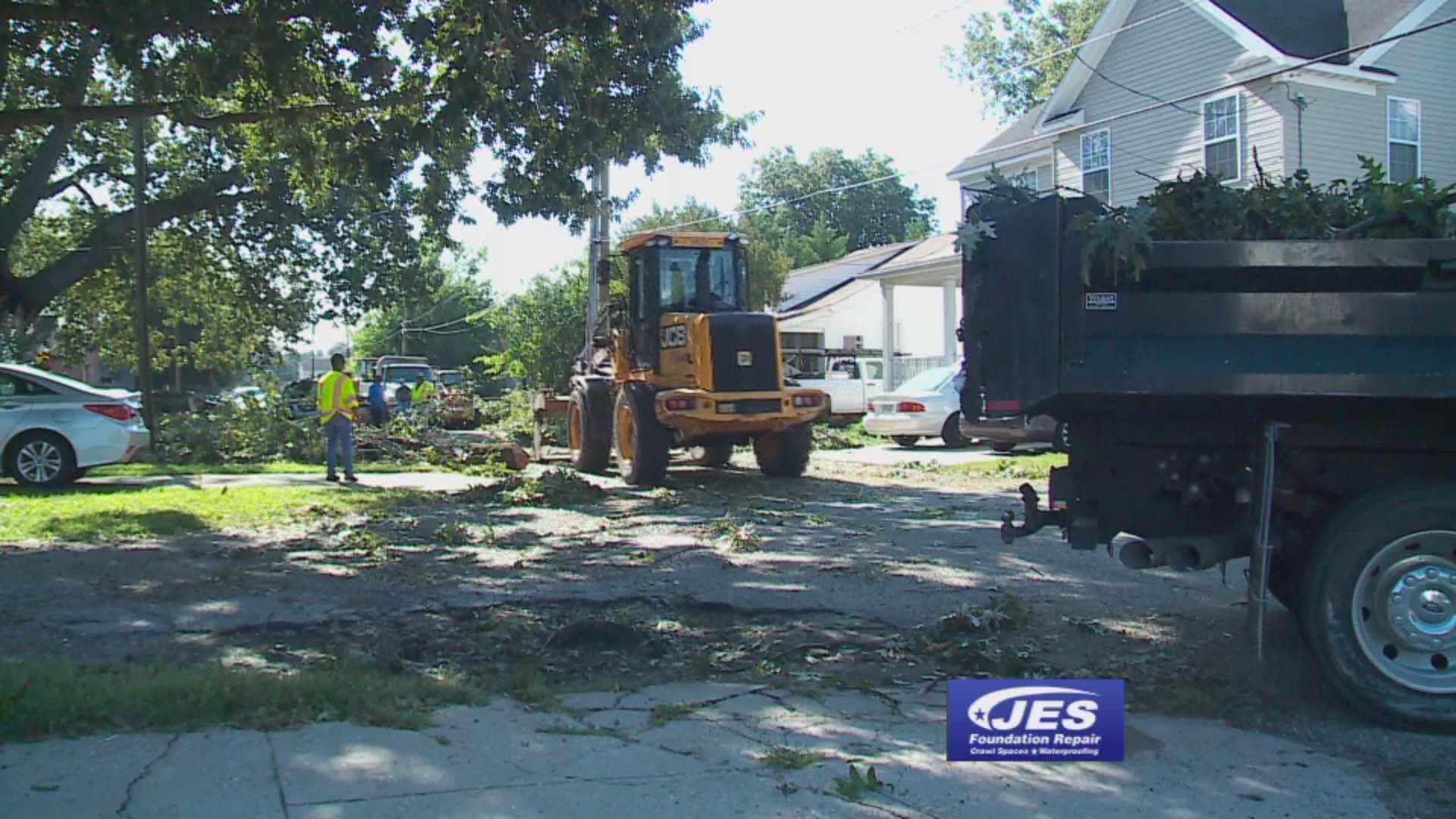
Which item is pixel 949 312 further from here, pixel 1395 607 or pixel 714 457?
pixel 1395 607

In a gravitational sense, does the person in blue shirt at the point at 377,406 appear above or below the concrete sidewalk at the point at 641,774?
above

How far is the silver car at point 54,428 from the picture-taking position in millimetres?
14617

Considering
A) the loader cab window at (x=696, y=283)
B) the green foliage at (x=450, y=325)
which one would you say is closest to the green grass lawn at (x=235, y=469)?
the loader cab window at (x=696, y=283)

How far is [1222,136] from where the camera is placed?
20.1 meters

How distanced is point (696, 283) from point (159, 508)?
6.95m

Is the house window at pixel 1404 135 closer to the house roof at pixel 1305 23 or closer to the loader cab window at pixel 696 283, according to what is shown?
the house roof at pixel 1305 23

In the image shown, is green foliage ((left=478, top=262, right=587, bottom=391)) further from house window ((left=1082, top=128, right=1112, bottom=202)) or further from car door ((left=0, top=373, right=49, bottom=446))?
car door ((left=0, top=373, right=49, bottom=446))

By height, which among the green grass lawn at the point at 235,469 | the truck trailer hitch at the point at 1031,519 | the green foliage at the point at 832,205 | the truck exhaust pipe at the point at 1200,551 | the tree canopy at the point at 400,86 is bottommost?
the green grass lawn at the point at 235,469

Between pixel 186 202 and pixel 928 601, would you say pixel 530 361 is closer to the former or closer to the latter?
pixel 186 202

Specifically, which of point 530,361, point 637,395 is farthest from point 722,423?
point 530,361

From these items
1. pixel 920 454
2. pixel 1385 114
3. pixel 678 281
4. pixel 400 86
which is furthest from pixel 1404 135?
pixel 400 86

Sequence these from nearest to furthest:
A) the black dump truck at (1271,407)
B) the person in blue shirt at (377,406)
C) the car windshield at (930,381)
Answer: the black dump truck at (1271,407)
the car windshield at (930,381)
the person in blue shirt at (377,406)

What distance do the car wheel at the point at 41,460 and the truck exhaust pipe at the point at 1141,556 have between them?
44.4 ft

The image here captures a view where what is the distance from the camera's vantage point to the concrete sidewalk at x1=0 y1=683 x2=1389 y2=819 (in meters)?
4.22
